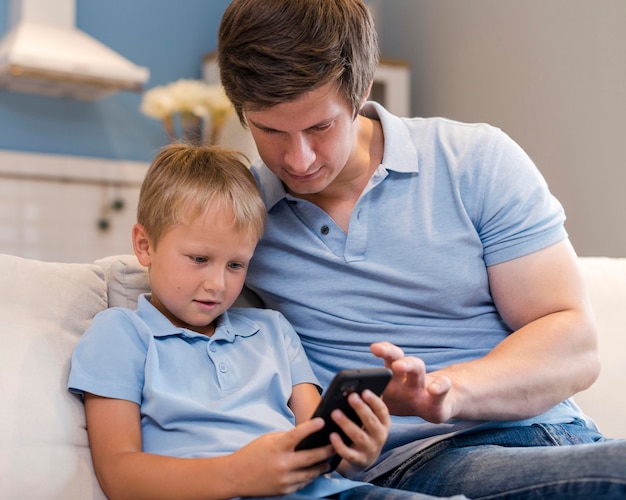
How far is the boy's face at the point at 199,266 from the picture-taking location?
1.25m

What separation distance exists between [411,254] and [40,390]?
58 centimetres

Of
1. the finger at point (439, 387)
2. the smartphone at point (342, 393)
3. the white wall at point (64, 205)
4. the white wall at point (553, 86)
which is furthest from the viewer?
the white wall at point (64, 205)

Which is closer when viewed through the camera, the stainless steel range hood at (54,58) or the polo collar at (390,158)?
the polo collar at (390,158)

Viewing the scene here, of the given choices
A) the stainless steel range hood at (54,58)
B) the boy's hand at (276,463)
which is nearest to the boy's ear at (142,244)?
the boy's hand at (276,463)

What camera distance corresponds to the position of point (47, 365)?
3.98 feet

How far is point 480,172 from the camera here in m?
1.34

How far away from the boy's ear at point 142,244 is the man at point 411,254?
0.64ft

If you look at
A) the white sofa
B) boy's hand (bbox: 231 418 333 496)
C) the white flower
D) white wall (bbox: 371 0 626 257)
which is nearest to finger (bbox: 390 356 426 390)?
boy's hand (bbox: 231 418 333 496)

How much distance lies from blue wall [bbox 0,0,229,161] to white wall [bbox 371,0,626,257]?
38.9 inches

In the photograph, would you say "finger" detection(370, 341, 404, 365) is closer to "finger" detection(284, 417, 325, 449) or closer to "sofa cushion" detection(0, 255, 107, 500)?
"finger" detection(284, 417, 325, 449)

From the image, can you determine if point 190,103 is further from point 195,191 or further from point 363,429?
point 363,429

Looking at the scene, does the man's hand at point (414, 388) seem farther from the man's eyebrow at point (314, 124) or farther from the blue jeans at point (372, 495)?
the man's eyebrow at point (314, 124)

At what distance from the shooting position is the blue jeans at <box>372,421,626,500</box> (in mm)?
985

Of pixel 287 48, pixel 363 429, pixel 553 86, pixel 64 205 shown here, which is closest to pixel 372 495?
pixel 363 429
